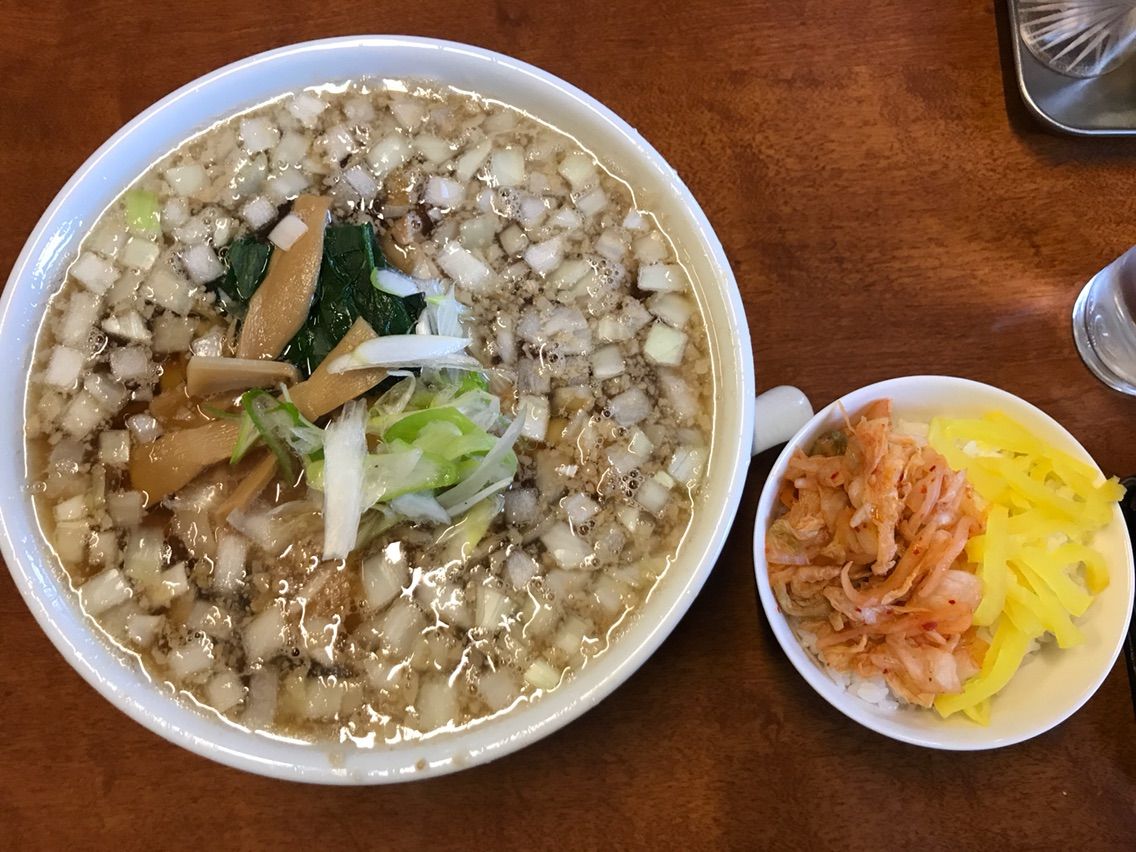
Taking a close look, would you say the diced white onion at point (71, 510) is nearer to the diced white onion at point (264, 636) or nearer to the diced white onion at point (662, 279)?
the diced white onion at point (264, 636)

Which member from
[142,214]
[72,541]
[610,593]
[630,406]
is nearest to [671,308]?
[630,406]

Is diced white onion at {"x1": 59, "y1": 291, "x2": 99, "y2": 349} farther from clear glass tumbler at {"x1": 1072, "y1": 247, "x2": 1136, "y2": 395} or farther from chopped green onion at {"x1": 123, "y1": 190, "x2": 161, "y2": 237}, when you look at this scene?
clear glass tumbler at {"x1": 1072, "y1": 247, "x2": 1136, "y2": 395}

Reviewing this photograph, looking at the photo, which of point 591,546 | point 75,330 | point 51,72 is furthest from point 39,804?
point 51,72

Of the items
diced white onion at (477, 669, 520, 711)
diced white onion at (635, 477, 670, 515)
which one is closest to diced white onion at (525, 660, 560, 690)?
diced white onion at (477, 669, 520, 711)

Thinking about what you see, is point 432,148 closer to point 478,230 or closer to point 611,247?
point 478,230

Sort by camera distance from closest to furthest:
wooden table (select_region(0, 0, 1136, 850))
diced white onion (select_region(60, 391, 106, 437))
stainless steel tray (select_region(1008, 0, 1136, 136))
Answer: diced white onion (select_region(60, 391, 106, 437))
wooden table (select_region(0, 0, 1136, 850))
stainless steel tray (select_region(1008, 0, 1136, 136))

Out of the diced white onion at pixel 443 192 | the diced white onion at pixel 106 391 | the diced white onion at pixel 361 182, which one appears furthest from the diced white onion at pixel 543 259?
the diced white onion at pixel 106 391

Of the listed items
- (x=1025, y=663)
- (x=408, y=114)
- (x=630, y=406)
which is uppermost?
(x=408, y=114)

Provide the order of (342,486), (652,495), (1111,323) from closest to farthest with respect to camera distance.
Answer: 1. (342,486)
2. (652,495)
3. (1111,323)
